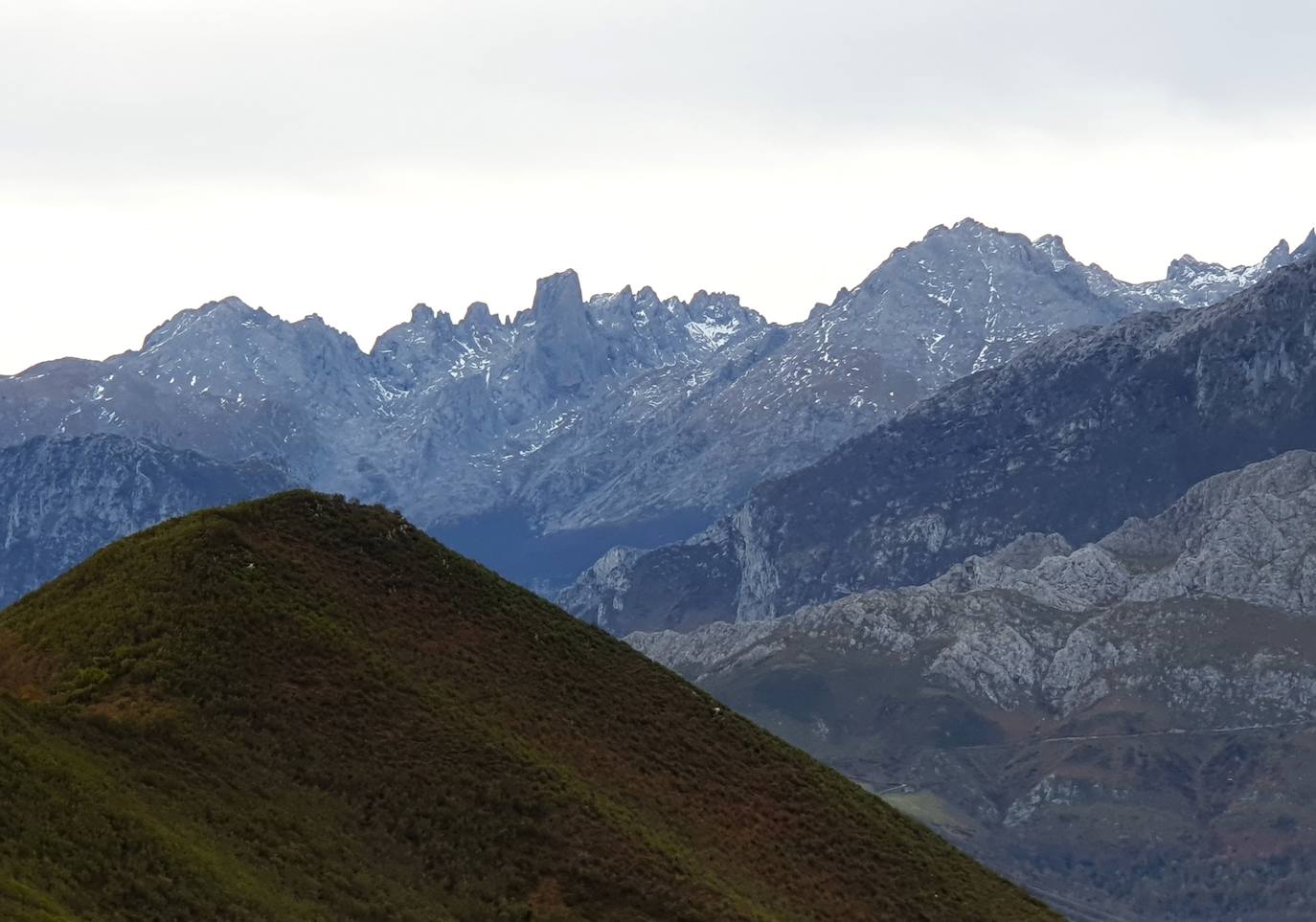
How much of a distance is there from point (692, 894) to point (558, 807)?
29.2ft

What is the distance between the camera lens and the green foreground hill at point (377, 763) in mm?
92688

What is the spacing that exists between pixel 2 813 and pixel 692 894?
117ft

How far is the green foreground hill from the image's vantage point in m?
92.7

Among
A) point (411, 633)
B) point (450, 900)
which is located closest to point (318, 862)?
point (450, 900)

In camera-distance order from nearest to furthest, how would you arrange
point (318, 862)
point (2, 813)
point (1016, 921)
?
point (2, 813)
point (318, 862)
point (1016, 921)

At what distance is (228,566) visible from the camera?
117500 millimetres

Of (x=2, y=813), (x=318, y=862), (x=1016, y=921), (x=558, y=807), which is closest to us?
(x=2, y=813)

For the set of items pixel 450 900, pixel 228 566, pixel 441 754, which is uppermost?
pixel 228 566

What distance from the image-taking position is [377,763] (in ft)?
351

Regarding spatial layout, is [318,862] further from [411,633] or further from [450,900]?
[411,633]

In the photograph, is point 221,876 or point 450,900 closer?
point 221,876

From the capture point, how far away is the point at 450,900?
325ft

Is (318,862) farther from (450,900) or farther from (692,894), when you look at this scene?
(692,894)

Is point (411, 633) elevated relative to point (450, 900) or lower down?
elevated
